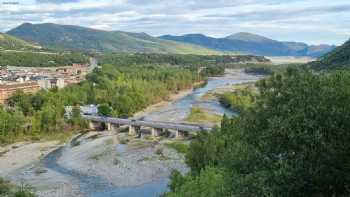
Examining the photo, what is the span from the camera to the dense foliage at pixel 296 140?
19000 millimetres

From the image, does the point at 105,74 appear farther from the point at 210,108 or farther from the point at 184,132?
the point at 184,132

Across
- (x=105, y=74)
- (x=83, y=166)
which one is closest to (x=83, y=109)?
(x=83, y=166)

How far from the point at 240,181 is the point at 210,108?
96091 mm

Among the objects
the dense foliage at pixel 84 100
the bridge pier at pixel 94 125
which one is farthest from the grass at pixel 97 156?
the bridge pier at pixel 94 125

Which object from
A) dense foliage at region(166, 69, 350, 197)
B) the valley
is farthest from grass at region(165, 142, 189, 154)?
dense foliage at region(166, 69, 350, 197)

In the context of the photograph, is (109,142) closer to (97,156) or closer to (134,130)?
(134,130)

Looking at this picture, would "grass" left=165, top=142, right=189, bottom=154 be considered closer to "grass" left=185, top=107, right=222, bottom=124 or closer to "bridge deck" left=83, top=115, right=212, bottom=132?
"bridge deck" left=83, top=115, right=212, bottom=132

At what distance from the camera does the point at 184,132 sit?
275 ft

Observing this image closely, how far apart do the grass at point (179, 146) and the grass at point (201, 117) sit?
18.6m

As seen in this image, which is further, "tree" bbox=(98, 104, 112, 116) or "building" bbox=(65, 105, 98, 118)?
"tree" bbox=(98, 104, 112, 116)

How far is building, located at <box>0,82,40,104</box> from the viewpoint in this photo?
125 meters

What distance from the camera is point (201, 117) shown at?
331ft

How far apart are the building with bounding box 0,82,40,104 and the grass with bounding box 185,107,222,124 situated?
43.5m

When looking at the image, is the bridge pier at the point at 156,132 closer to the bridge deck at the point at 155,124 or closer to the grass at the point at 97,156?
the bridge deck at the point at 155,124
